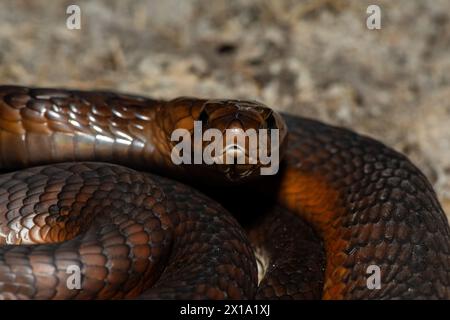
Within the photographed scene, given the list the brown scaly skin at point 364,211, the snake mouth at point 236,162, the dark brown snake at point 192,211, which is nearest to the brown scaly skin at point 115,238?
the dark brown snake at point 192,211

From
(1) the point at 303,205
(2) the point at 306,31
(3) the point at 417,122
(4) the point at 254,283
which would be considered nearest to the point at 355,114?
(3) the point at 417,122

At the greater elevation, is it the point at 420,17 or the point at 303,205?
the point at 420,17

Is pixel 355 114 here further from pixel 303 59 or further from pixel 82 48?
pixel 82 48

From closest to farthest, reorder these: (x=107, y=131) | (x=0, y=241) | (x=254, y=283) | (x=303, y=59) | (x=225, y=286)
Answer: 1. (x=225, y=286)
2. (x=254, y=283)
3. (x=0, y=241)
4. (x=107, y=131)
5. (x=303, y=59)

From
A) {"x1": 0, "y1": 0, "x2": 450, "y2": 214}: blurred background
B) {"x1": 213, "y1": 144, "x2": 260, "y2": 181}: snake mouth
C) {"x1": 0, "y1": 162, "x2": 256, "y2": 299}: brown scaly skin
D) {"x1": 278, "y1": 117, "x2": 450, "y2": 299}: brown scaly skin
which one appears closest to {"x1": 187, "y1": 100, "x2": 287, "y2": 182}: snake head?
{"x1": 213, "y1": 144, "x2": 260, "y2": 181}: snake mouth

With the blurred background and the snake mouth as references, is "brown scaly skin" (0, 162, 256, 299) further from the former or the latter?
the blurred background

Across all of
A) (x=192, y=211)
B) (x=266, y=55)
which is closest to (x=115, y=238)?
(x=192, y=211)

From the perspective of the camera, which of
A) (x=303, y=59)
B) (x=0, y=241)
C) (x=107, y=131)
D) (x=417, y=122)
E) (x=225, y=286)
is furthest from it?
(x=303, y=59)
